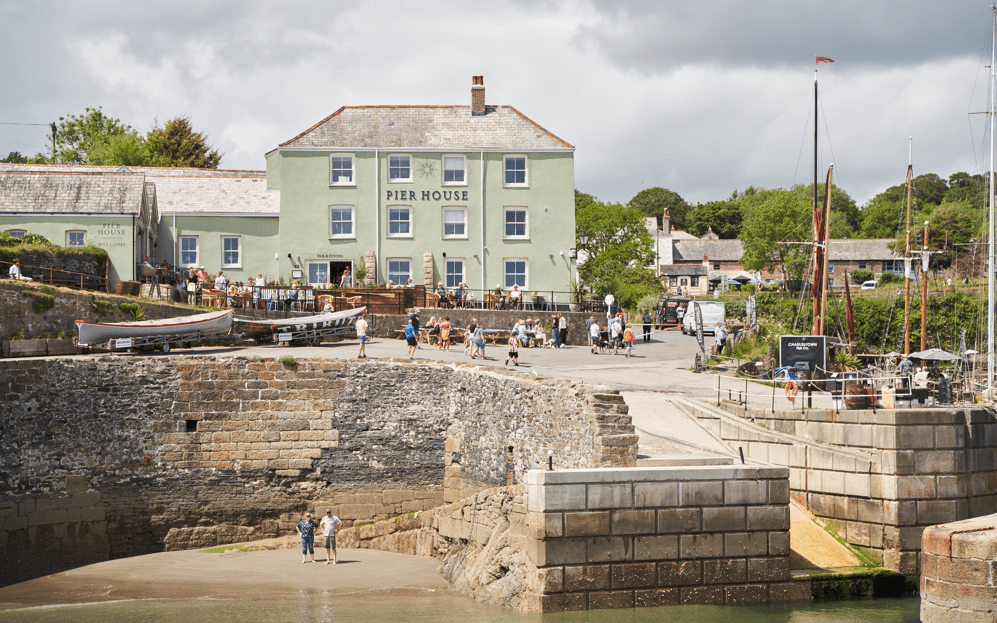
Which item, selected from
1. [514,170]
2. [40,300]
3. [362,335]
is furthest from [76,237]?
[514,170]

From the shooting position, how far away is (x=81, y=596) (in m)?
16.4

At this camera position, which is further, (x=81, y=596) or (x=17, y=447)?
(x=17, y=447)

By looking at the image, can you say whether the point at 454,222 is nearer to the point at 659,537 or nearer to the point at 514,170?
the point at 514,170

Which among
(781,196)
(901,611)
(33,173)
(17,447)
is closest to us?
(901,611)

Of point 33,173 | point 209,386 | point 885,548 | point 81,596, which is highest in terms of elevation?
point 33,173

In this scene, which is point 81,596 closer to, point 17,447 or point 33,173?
point 17,447

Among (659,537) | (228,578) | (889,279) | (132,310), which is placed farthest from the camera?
(889,279)

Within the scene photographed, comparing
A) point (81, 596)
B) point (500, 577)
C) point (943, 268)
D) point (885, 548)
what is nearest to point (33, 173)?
point (81, 596)

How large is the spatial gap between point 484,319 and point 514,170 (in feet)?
26.7

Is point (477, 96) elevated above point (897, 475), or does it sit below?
above

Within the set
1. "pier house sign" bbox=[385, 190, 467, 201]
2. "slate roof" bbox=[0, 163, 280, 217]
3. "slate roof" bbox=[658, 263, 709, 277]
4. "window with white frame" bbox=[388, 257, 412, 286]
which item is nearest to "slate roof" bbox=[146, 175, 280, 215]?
"slate roof" bbox=[0, 163, 280, 217]

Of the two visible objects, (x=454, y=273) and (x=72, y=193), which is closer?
(x=72, y=193)

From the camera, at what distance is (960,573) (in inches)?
433

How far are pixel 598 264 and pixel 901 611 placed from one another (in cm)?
3798
